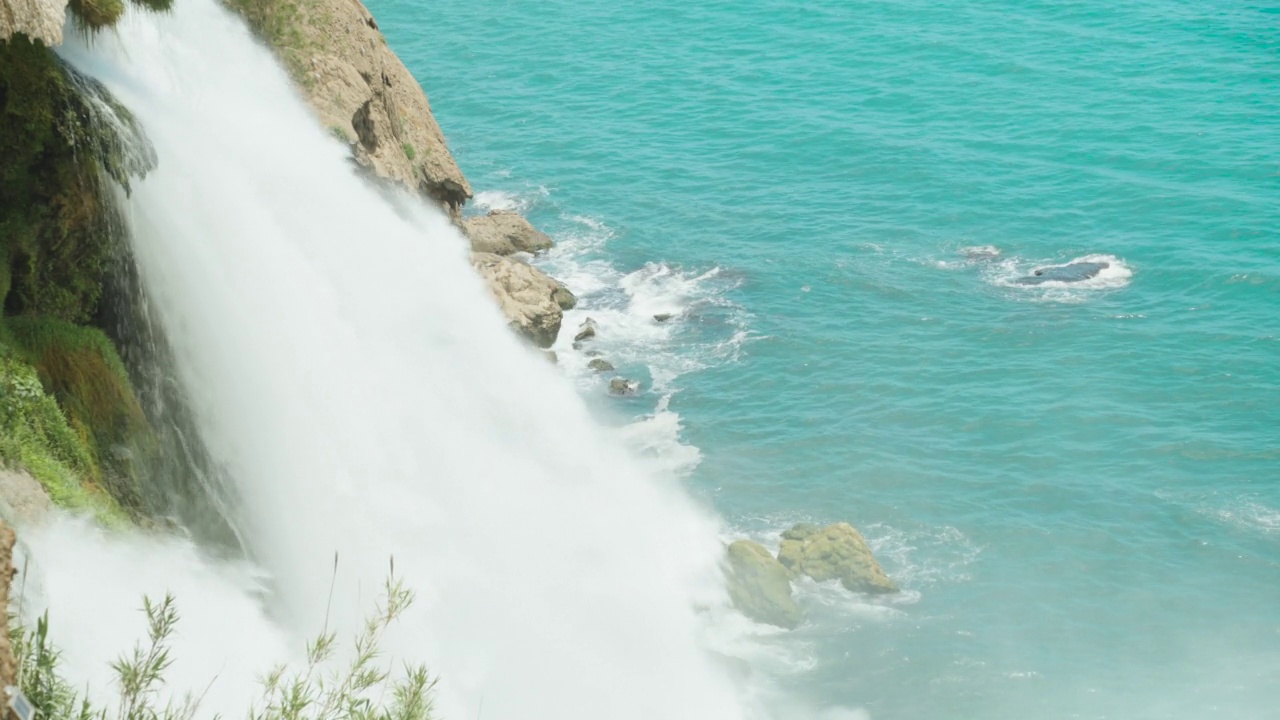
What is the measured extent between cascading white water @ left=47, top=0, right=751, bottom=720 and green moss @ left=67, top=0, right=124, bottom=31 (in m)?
0.45

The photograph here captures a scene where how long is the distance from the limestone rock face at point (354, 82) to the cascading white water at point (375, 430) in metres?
0.93

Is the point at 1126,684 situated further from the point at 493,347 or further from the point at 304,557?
the point at 304,557

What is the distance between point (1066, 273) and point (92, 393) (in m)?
Result: 34.7

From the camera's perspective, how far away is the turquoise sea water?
96.6 ft

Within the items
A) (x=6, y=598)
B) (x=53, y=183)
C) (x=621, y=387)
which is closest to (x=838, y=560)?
(x=621, y=387)

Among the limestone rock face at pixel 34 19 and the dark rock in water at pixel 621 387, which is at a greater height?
the dark rock in water at pixel 621 387

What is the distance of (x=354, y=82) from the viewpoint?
3100 centimetres

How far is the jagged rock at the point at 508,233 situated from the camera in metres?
44.7

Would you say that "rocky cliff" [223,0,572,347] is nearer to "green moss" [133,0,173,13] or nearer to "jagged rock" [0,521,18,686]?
"green moss" [133,0,173,13]

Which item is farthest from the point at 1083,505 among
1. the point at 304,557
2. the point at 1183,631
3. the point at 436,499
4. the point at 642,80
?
the point at 642,80

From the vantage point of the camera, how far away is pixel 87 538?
13.9 meters

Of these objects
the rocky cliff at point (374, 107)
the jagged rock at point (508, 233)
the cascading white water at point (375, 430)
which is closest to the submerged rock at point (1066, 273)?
the rocky cliff at point (374, 107)

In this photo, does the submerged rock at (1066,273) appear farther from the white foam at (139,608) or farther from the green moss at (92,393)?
the green moss at (92,393)

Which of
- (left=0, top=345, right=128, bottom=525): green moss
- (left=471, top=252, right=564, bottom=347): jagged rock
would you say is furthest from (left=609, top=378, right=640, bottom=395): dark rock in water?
(left=0, top=345, right=128, bottom=525): green moss
